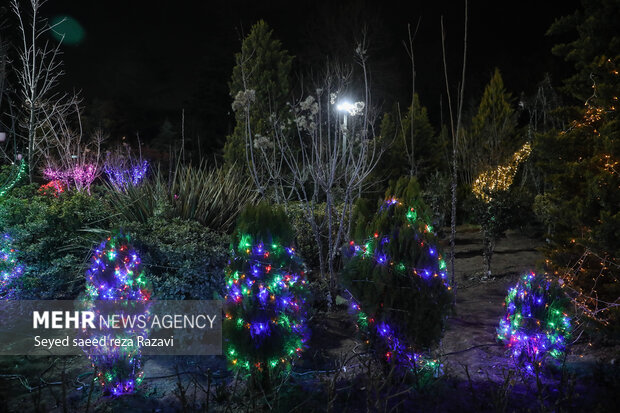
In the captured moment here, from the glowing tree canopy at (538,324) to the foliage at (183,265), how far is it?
3020mm

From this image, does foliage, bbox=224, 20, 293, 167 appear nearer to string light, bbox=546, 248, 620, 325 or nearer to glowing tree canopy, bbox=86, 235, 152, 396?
glowing tree canopy, bbox=86, 235, 152, 396

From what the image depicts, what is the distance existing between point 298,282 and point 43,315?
4124mm

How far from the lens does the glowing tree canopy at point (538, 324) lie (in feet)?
12.0

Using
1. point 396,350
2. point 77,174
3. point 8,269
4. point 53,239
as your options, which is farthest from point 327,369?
point 77,174

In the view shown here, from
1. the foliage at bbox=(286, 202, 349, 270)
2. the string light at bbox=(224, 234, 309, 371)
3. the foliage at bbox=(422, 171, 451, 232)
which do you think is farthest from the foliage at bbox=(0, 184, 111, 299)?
the foliage at bbox=(422, 171, 451, 232)

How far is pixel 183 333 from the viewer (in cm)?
475

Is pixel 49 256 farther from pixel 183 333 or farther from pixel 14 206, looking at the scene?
pixel 183 333

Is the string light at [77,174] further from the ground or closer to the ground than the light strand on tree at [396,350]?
further from the ground

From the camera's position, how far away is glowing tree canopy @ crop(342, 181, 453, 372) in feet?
11.5

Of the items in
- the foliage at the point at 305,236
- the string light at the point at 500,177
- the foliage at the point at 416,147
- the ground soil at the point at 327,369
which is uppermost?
the foliage at the point at 416,147

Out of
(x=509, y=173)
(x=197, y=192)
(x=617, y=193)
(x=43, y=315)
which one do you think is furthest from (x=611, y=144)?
(x=43, y=315)

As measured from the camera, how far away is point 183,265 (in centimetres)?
492

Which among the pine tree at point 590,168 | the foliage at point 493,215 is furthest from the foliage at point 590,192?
the foliage at point 493,215

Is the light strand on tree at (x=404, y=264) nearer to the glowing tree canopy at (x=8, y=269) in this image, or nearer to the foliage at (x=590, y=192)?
the foliage at (x=590, y=192)
